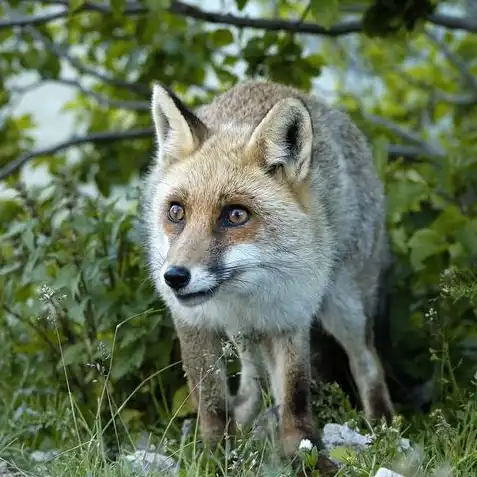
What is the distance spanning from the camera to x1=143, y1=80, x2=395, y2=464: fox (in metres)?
4.80

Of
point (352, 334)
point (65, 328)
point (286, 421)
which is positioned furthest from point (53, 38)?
point (286, 421)

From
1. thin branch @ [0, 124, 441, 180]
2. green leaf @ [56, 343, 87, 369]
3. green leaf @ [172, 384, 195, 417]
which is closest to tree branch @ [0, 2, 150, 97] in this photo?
thin branch @ [0, 124, 441, 180]

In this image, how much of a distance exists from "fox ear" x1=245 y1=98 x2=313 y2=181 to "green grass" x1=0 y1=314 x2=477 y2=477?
3.97 feet

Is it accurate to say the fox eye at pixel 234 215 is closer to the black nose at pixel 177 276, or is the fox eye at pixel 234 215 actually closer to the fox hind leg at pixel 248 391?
the black nose at pixel 177 276

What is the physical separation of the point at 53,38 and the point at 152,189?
3.83 metres

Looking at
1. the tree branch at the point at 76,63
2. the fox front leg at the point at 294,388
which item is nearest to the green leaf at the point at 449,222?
the fox front leg at the point at 294,388

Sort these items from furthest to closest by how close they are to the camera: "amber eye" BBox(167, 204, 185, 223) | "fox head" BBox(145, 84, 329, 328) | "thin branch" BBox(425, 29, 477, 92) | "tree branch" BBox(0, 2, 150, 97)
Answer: "thin branch" BBox(425, 29, 477, 92)
"tree branch" BBox(0, 2, 150, 97)
"amber eye" BBox(167, 204, 185, 223)
"fox head" BBox(145, 84, 329, 328)

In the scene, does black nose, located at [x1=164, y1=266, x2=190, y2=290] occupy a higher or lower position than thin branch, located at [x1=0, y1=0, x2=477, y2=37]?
lower

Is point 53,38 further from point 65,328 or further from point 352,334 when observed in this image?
point 352,334

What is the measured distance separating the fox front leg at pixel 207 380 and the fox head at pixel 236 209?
0.86 feet

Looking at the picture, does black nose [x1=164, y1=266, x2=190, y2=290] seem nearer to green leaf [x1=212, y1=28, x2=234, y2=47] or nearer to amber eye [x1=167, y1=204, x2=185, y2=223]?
amber eye [x1=167, y1=204, x2=185, y2=223]

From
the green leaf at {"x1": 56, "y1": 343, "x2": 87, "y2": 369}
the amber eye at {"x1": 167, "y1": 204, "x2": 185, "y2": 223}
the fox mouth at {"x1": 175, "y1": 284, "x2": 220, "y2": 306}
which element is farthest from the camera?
the green leaf at {"x1": 56, "y1": 343, "x2": 87, "y2": 369}

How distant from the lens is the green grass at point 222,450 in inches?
181

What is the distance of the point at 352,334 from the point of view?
250 inches
